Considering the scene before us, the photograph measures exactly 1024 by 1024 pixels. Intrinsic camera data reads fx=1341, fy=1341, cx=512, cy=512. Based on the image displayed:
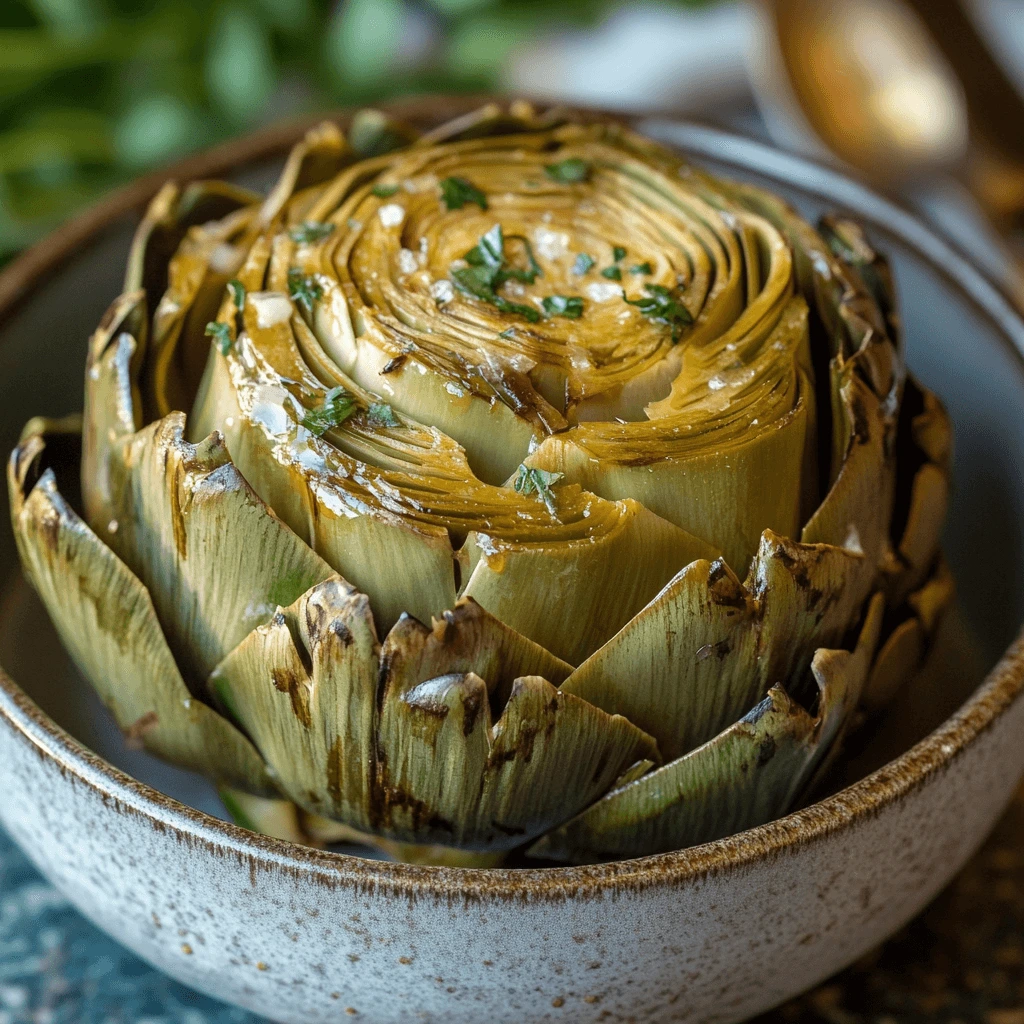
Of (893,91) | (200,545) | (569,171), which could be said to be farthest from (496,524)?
(893,91)

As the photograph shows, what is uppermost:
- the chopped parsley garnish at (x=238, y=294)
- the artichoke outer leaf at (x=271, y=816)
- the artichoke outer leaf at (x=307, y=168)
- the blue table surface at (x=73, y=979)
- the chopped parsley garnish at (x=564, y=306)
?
the artichoke outer leaf at (x=307, y=168)

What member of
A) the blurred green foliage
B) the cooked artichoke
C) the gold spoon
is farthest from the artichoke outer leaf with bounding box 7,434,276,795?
the gold spoon

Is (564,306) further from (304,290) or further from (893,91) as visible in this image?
(893,91)

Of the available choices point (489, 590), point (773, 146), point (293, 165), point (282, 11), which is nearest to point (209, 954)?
point (489, 590)

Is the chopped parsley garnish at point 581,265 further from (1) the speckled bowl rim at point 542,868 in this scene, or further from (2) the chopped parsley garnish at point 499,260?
(1) the speckled bowl rim at point 542,868

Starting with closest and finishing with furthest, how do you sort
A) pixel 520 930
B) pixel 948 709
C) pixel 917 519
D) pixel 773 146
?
pixel 520 930 < pixel 917 519 < pixel 948 709 < pixel 773 146

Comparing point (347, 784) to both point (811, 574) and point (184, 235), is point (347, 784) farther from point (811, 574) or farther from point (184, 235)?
point (184, 235)

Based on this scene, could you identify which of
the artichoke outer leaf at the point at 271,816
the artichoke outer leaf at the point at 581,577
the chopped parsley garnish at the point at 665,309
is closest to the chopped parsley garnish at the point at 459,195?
the chopped parsley garnish at the point at 665,309
